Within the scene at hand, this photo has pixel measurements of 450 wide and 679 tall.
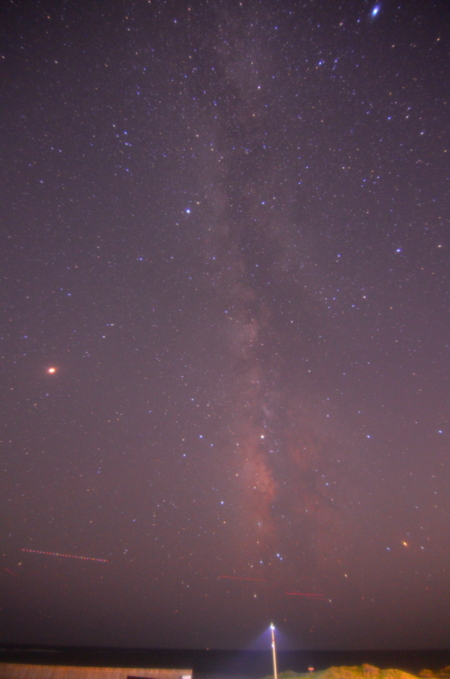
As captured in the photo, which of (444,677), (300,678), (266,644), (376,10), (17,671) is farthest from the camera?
(266,644)

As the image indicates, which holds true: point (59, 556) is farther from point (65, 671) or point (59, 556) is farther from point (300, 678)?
point (300, 678)

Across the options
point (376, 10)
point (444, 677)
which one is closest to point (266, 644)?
point (444, 677)

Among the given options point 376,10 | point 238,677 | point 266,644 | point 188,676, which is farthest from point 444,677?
point 266,644

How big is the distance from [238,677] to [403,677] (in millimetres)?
33805

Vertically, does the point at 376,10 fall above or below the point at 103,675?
above

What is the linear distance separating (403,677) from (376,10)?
32973 millimetres

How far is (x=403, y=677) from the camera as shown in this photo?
2083 centimetres

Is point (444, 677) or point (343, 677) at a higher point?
point (343, 677)

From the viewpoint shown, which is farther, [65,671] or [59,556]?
[59,556]

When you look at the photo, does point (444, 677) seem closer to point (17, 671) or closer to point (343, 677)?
point (343, 677)

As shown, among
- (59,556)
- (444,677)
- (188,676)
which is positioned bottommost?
(444,677)

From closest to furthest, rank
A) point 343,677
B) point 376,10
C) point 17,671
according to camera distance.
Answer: point 376,10 < point 17,671 < point 343,677

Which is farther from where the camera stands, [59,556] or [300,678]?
[300,678]

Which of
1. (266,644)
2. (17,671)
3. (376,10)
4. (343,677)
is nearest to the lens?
(376,10)
